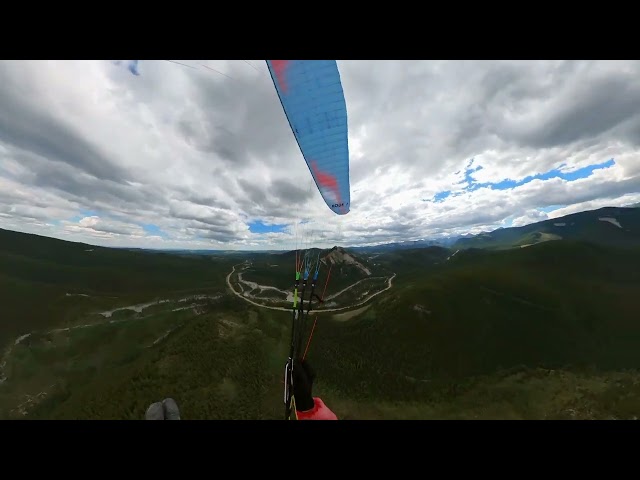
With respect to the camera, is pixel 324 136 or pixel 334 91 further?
pixel 324 136

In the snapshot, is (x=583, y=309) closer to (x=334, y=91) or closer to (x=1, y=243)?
(x=334, y=91)
